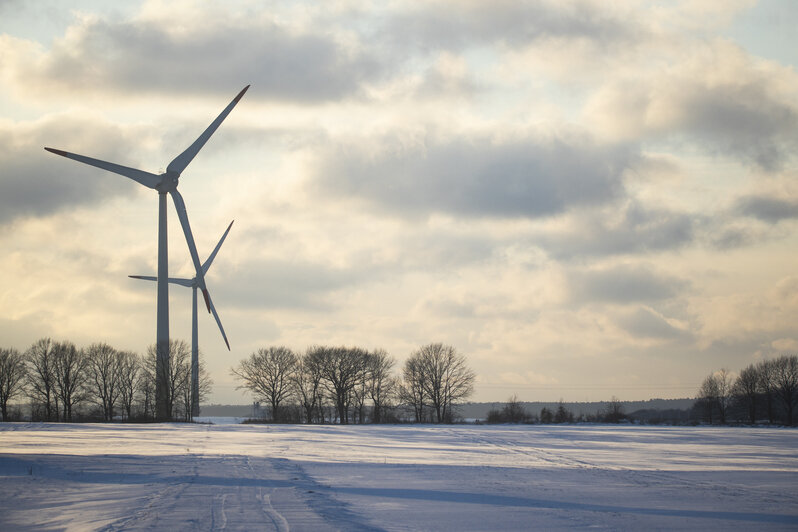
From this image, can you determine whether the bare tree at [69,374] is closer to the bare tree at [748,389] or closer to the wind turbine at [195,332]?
the wind turbine at [195,332]

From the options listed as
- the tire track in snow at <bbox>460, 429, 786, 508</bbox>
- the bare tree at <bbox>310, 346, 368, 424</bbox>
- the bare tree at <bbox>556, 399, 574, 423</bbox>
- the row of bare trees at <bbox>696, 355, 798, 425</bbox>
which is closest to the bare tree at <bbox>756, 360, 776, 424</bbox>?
the row of bare trees at <bbox>696, 355, 798, 425</bbox>

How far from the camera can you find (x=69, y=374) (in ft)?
384

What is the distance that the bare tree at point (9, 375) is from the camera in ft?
361

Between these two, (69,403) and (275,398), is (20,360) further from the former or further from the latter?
(275,398)

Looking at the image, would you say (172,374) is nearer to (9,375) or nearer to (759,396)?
(9,375)

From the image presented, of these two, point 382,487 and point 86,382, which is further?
point 86,382

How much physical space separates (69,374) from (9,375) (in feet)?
29.4

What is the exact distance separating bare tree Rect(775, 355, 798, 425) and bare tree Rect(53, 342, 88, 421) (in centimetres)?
11870

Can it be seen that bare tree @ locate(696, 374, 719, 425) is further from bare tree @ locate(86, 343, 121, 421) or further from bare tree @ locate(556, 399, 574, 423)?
bare tree @ locate(86, 343, 121, 421)

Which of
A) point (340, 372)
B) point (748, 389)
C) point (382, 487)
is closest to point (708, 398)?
point (748, 389)

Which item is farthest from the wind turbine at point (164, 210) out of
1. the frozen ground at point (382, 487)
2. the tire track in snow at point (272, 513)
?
the tire track in snow at point (272, 513)

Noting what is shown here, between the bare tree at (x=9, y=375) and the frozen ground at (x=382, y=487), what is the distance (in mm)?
76282

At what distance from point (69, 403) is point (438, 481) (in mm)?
104756

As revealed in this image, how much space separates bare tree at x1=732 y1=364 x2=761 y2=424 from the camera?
12926 cm
